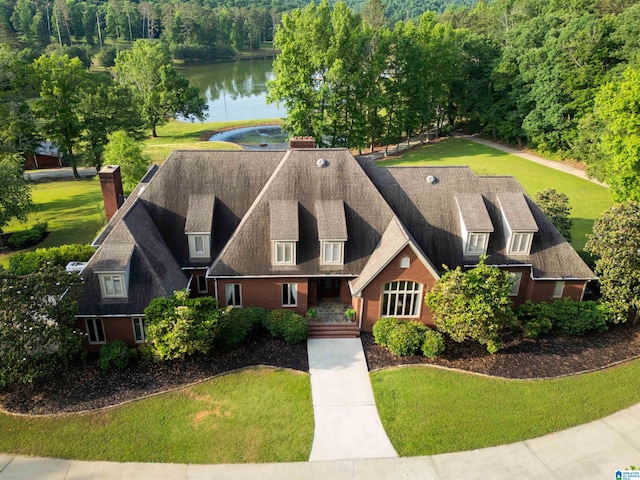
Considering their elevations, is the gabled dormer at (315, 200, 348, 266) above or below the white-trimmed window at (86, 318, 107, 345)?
above

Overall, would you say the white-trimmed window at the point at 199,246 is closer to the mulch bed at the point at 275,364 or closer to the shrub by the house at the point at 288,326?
the shrub by the house at the point at 288,326

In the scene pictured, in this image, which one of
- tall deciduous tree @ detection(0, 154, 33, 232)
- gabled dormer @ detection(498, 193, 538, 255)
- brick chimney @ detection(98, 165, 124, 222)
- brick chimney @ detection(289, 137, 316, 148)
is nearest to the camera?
gabled dormer @ detection(498, 193, 538, 255)

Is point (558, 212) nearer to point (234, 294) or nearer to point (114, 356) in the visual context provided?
point (234, 294)

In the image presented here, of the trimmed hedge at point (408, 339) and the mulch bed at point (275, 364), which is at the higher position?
the trimmed hedge at point (408, 339)

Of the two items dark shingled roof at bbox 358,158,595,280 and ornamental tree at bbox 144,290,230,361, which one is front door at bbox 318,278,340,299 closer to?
dark shingled roof at bbox 358,158,595,280

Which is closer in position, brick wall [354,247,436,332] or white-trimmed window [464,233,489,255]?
brick wall [354,247,436,332]

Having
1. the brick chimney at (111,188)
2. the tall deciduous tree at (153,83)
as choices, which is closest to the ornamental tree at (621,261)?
the brick chimney at (111,188)

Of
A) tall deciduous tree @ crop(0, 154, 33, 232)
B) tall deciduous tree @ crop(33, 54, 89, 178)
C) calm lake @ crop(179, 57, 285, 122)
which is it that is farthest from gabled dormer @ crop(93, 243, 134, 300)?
calm lake @ crop(179, 57, 285, 122)
